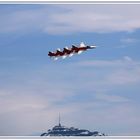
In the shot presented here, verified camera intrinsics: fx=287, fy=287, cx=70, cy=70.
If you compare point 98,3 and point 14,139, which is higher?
point 98,3

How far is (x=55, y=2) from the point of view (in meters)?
4.01

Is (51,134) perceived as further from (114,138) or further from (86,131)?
(114,138)

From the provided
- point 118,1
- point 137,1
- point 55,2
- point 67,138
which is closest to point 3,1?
point 55,2

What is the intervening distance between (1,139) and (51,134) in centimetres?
68

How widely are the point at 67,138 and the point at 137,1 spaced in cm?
211

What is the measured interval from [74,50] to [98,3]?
2.42 ft

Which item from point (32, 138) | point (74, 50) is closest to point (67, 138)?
point (32, 138)

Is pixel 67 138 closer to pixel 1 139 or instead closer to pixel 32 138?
pixel 32 138

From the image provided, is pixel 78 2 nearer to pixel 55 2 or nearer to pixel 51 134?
pixel 55 2

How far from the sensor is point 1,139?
12.8ft

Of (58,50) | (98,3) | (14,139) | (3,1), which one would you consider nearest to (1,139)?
(14,139)

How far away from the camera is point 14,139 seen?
12.8 ft

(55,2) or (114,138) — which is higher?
(55,2)

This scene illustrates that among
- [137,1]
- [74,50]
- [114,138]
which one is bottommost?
[114,138]
